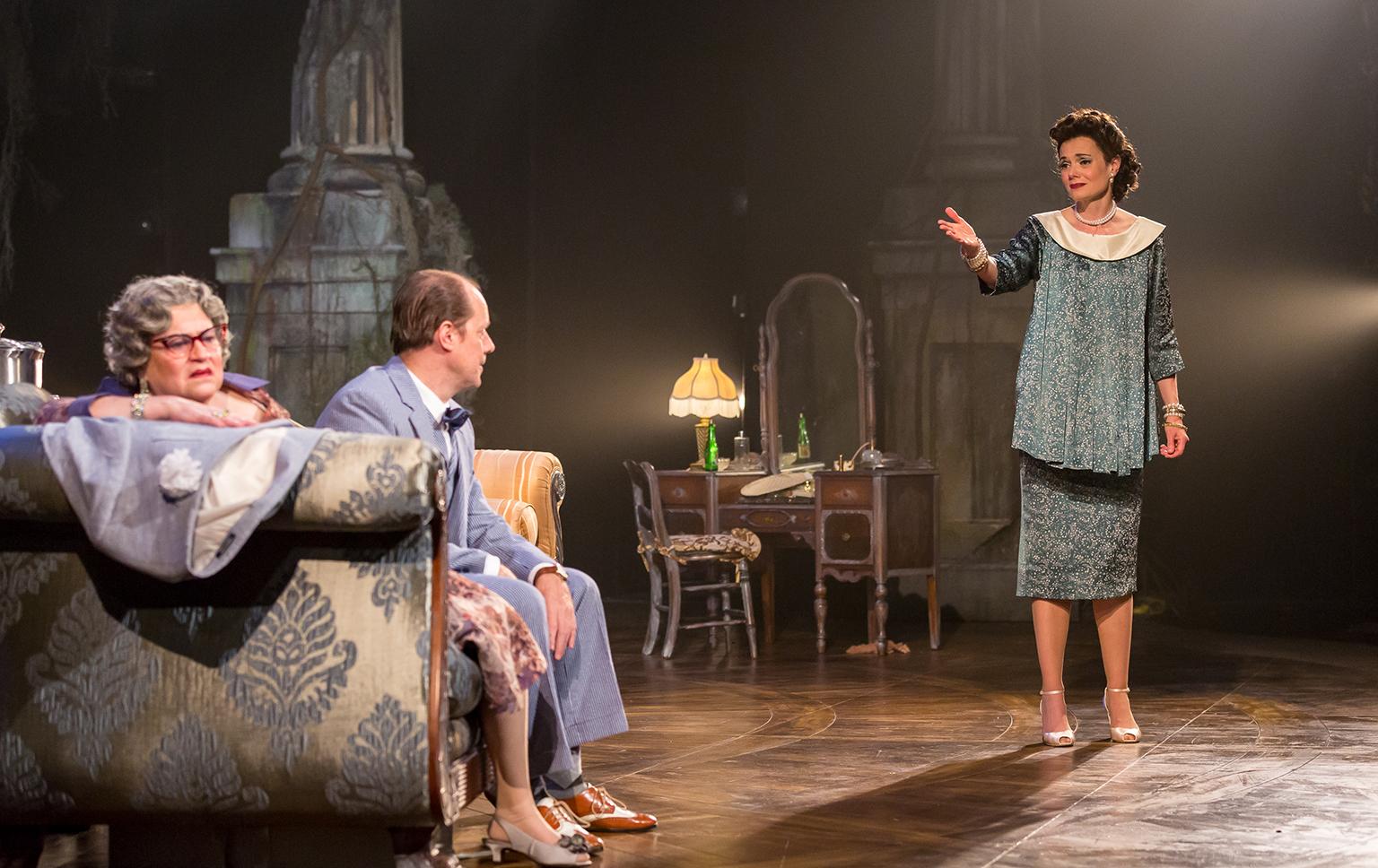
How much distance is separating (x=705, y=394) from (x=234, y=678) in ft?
15.3

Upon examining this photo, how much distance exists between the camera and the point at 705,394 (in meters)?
6.79

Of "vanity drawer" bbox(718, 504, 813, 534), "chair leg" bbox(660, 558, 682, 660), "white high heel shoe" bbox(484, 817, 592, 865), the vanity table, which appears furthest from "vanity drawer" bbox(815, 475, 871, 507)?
"white high heel shoe" bbox(484, 817, 592, 865)

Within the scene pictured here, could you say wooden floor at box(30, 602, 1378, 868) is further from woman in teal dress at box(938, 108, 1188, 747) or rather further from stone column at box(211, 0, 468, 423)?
stone column at box(211, 0, 468, 423)

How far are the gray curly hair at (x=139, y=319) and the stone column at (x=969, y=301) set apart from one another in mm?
4938

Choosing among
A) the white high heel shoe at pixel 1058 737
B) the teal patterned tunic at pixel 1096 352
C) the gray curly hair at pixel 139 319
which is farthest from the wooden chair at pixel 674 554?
the gray curly hair at pixel 139 319

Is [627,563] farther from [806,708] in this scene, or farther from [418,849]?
[418,849]

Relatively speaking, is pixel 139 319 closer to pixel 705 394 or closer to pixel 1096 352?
pixel 1096 352

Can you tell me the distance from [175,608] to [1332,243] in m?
6.04

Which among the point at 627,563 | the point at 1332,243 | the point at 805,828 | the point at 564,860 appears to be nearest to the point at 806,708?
the point at 805,828

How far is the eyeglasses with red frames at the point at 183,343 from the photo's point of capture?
8.05ft

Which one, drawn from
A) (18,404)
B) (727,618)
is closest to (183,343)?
(18,404)

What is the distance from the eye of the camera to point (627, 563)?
24.5 feet

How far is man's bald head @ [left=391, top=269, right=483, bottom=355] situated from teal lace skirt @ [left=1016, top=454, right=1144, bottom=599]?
1.71 metres

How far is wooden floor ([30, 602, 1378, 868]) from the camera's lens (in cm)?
280
